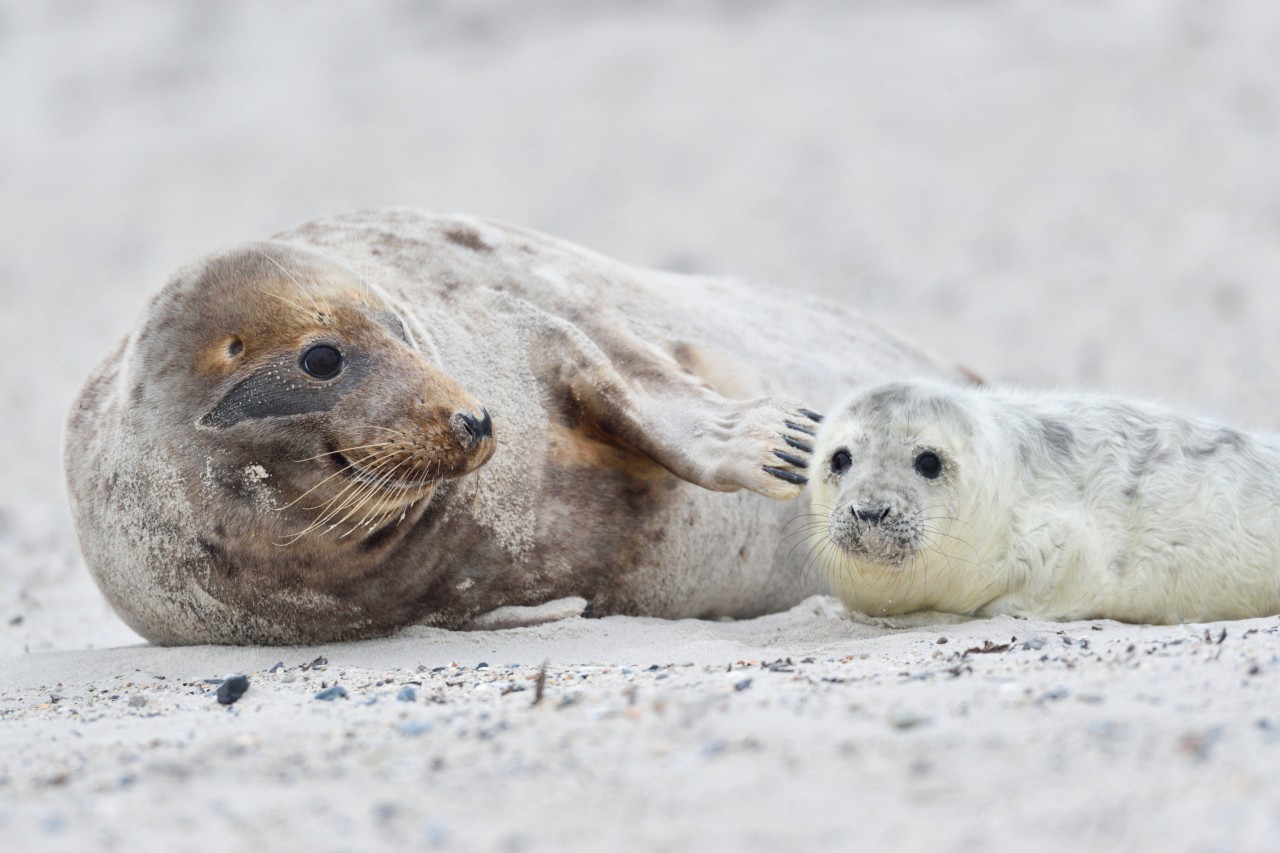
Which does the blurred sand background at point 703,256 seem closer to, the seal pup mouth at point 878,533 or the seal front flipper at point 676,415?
the seal pup mouth at point 878,533

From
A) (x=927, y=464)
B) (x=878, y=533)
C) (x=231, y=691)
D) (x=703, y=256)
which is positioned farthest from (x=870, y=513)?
(x=703, y=256)

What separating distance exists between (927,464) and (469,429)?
1.10 meters

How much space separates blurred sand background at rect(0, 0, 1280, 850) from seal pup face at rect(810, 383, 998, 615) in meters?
0.16

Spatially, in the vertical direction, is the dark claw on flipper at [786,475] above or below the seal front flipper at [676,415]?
below

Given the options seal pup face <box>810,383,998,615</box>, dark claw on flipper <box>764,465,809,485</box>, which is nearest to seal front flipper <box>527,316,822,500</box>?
dark claw on flipper <box>764,465,809,485</box>

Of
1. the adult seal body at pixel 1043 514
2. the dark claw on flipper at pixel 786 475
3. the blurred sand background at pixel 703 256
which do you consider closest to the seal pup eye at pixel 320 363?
the blurred sand background at pixel 703 256

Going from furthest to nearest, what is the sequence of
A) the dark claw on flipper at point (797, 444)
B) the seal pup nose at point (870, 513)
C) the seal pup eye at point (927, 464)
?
the dark claw on flipper at point (797, 444) < the seal pup eye at point (927, 464) < the seal pup nose at point (870, 513)

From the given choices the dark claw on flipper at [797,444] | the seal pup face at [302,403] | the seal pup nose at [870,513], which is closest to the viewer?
the seal pup face at [302,403]

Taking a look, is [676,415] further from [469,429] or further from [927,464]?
[469,429]

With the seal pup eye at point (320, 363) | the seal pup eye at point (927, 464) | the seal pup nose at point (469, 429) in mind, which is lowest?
the seal pup eye at point (927, 464)

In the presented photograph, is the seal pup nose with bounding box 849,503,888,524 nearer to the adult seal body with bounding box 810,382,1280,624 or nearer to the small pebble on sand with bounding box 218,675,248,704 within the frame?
A: the adult seal body with bounding box 810,382,1280,624

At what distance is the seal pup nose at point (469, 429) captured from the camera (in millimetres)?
3285

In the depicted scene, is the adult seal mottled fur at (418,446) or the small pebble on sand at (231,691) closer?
the small pebble on sand at (231,691)

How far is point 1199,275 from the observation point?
886 centimetres
